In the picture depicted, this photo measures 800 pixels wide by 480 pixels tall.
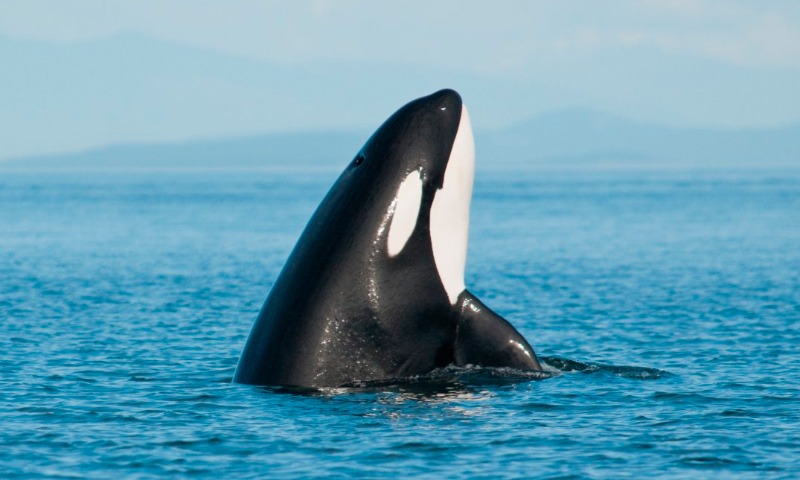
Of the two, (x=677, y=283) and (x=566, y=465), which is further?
(x=677, y=283)

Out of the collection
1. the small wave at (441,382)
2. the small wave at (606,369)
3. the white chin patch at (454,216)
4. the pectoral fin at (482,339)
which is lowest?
the small wave at (606,369)

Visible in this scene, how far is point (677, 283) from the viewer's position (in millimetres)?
38281

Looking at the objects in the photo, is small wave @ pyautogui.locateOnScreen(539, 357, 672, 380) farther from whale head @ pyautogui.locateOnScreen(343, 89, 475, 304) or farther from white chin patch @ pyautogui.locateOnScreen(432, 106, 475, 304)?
whale head @ pyautogui.locateOnScreen(343, 89, 475, 304)

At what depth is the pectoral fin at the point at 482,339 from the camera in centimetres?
1563

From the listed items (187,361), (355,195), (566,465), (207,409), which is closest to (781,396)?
(566,465)

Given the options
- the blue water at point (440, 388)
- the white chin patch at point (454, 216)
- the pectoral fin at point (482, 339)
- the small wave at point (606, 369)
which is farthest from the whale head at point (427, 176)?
the small wave at point (606, 369)

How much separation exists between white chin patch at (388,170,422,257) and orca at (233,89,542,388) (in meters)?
0.01

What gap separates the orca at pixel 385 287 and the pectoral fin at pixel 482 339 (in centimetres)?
1

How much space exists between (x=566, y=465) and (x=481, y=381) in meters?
3.29

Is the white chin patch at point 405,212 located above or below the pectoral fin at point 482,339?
above

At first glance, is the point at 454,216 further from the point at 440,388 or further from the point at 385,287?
the point at 440,388

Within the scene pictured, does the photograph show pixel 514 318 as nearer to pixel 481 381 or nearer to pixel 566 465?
pixel 481 381

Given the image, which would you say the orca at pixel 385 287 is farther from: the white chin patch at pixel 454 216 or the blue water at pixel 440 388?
the blue water at pixel 440 388

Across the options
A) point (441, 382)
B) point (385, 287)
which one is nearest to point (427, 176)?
point (385, 287)
